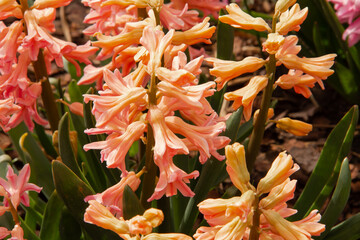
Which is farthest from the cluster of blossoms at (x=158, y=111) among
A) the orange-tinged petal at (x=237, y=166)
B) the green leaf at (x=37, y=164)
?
the green leaf at (x=37, y=164)

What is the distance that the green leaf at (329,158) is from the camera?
5.30 feet

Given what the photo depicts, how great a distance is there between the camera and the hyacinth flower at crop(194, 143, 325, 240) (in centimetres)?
101

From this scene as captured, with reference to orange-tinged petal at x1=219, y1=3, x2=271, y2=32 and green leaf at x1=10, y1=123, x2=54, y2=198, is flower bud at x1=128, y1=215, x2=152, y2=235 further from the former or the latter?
green leaf at x1=10, y1=123, x2=54, y2=198

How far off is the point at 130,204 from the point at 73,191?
0.70ft

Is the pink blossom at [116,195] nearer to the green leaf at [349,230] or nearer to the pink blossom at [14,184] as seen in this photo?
the pink blossom at [14,184]

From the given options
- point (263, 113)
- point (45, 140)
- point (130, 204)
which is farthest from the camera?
point (45, 140)

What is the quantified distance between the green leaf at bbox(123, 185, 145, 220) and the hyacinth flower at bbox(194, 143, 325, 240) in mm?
191

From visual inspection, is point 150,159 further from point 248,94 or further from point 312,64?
point 312,64

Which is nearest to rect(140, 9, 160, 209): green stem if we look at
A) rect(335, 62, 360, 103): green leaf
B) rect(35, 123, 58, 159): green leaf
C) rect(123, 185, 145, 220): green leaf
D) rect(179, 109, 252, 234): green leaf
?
rect(123, 185, 145, 220): green leaf

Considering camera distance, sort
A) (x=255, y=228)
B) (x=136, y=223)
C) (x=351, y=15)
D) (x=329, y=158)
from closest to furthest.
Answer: (x=136, y=223) < (x=255, y=228) < (x=329, y=158) < (x=351, y=15)

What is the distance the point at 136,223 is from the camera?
968mm

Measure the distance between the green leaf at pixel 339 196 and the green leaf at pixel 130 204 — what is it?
1.73ft

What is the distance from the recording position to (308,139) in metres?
2.51

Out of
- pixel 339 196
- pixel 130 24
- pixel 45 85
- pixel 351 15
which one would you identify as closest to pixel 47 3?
pixel 45 85
